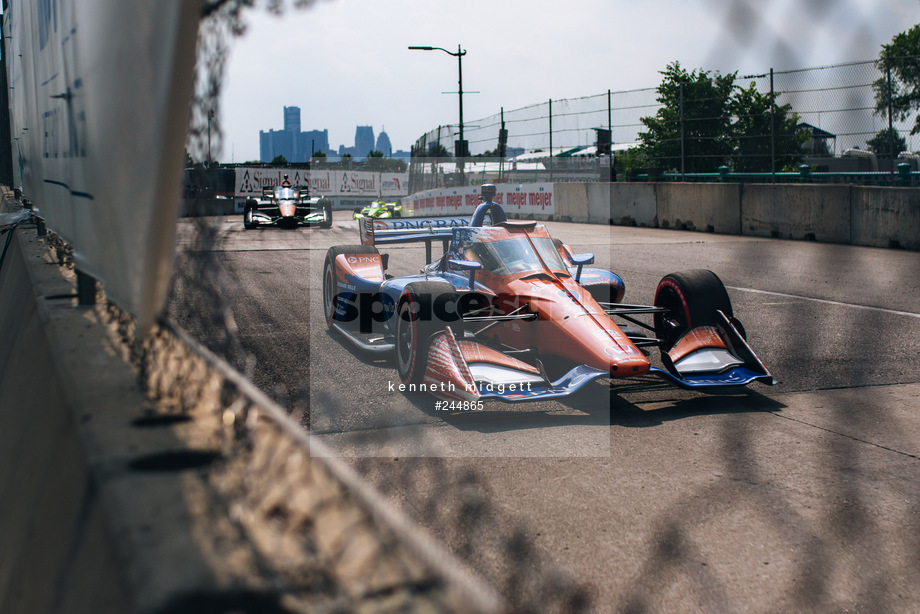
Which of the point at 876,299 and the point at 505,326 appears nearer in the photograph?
the point at 505,326

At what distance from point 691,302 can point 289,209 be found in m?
15.7

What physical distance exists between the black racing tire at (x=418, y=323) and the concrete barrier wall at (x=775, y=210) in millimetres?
9377

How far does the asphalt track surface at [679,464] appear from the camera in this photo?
2449 millimetres

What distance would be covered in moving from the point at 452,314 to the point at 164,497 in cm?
399

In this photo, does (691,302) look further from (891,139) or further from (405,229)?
(891,139)

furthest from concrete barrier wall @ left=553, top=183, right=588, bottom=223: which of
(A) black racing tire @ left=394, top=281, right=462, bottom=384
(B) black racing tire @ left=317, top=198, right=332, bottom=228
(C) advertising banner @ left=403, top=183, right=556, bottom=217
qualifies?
(A) black racing tire @ left=394, top=281, right=462, bottom=384

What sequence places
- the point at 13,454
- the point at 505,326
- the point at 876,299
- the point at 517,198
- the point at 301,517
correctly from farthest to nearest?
the point at 517,198 → the point at 876,299 → the point at 505,326 → the point at 13,454 → the point at 301,517

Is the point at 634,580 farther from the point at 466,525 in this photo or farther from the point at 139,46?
the point at 139,46

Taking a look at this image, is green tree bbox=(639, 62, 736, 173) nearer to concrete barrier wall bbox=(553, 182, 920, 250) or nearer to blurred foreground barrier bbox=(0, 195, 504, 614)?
blurred foreground barrier bbox=(0, 195, 504, 614)

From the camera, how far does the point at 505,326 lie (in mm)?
5316

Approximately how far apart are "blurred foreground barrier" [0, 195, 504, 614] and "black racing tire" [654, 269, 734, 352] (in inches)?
162

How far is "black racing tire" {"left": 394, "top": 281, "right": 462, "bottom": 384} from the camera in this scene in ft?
15.4

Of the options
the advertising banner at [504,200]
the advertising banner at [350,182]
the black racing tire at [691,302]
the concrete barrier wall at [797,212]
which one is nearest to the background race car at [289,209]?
the advertising banner at [504,200]

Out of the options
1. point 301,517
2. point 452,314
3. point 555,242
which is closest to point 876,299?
point 555,242
